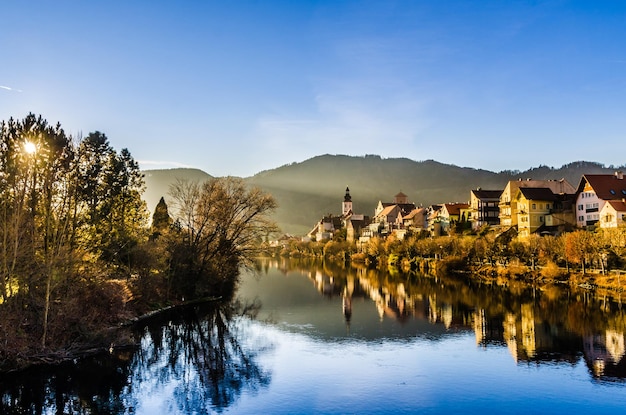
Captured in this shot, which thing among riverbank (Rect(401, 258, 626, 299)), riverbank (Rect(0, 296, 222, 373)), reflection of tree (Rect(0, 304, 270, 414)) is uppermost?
riverbank (Rect(401, 258, 626, 299))

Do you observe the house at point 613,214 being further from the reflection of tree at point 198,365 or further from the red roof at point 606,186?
the reflection of tree at point 198,365

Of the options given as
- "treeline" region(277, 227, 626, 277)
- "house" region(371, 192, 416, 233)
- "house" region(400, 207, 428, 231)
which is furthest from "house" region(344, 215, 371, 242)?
"treeline" region(277, 227, 626, 277)

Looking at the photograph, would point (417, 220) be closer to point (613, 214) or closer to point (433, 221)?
point (433, 221)

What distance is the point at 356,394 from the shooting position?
21.3m

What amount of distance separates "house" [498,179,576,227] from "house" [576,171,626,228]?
32.0 feet

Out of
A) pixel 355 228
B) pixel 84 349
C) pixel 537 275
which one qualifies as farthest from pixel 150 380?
pixel 355 228

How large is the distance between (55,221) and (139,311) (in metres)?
10.5

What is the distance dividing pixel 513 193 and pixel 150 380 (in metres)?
72.1

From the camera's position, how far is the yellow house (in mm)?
77312

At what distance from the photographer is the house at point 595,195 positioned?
232 ft

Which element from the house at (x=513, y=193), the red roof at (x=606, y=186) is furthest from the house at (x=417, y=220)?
the red roof at (x=606, y=186)

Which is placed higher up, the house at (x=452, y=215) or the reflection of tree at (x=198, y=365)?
the house at (x=452, y=215)

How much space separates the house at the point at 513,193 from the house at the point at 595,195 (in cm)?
976

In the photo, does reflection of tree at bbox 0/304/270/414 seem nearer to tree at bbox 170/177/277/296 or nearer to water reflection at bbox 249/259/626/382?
water reflection at bbox 249/259/626/382
